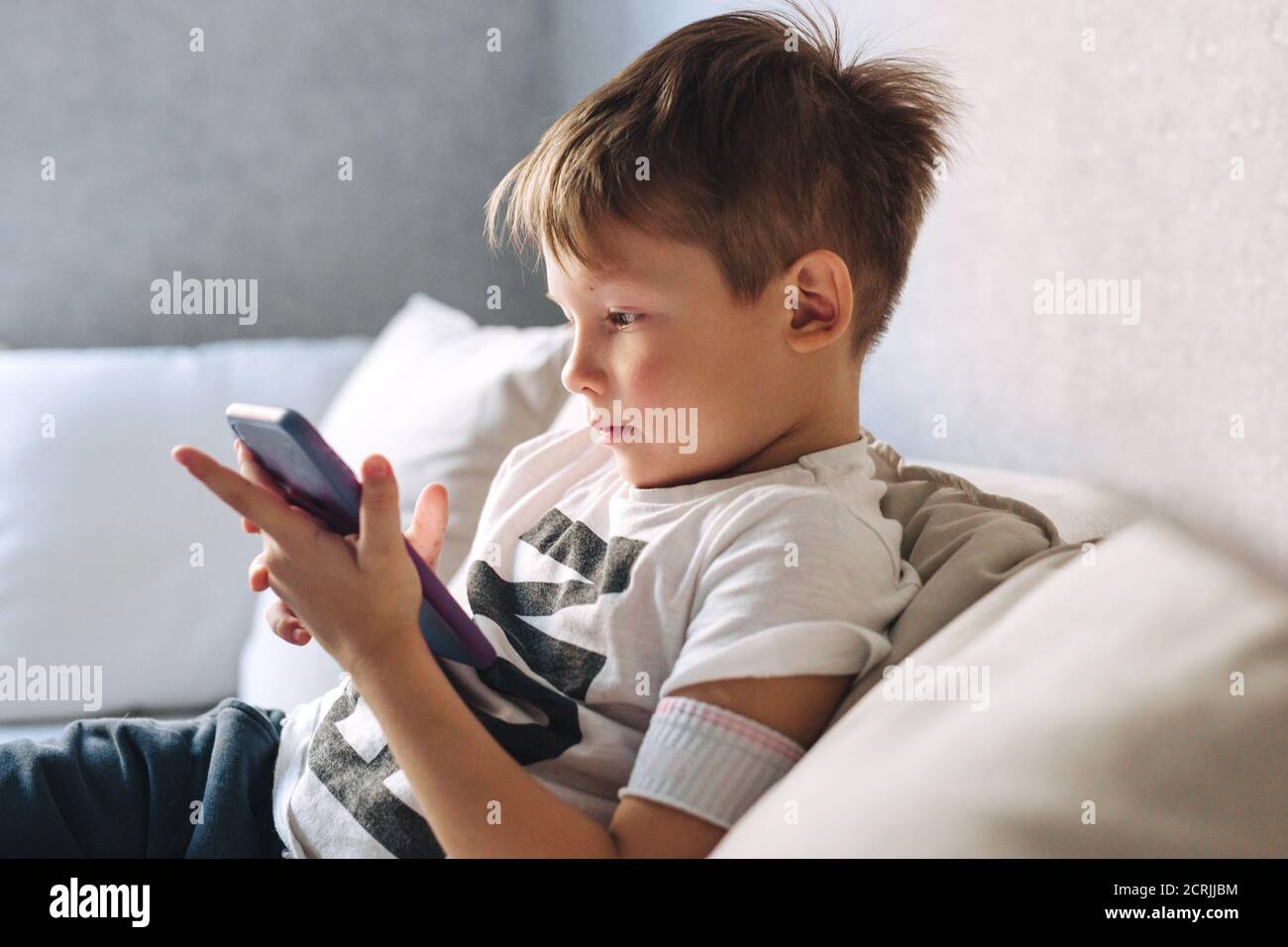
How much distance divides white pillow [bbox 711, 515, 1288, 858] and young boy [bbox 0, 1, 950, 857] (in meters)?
0.08

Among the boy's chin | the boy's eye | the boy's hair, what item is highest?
the boy's hair

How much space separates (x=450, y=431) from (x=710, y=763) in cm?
80

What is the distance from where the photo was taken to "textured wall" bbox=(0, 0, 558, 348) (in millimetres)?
2094

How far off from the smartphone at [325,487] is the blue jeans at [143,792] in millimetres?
203

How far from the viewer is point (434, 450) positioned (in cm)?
135

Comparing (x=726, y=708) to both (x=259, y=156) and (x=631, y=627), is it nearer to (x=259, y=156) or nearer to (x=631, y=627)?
(x=631, y=627)

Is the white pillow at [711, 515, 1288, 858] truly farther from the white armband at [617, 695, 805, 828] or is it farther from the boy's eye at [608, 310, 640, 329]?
the boy's eye at [608, 310, 640, 329]

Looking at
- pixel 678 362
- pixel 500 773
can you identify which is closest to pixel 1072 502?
pixel 678 362

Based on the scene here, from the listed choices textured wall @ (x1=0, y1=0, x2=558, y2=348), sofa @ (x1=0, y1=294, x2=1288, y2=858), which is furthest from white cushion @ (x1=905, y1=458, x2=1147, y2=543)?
textured wall @ (x1=0, y1=0, x2=558, y2=348)

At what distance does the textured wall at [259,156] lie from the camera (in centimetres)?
209

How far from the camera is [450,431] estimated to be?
136cm

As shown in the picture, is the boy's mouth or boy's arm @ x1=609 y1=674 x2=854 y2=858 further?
the boy's mouth

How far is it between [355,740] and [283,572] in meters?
A: 0.16
